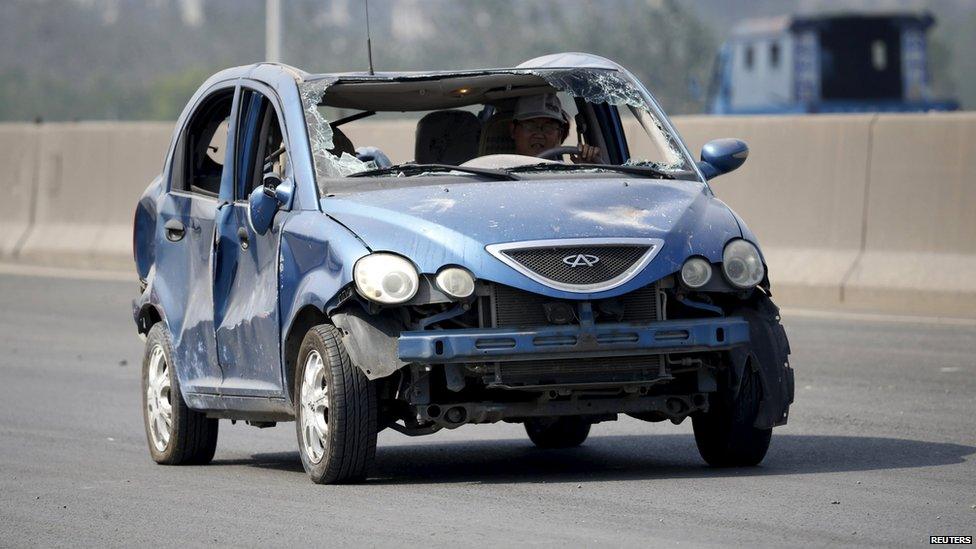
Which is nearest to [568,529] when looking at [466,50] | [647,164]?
[647,164]

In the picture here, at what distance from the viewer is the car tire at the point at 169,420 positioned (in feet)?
32.4

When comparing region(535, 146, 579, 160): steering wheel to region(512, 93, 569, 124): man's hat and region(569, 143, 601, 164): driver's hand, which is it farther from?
region(512, 93, 569, 124): man's hat

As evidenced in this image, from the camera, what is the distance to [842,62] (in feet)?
151

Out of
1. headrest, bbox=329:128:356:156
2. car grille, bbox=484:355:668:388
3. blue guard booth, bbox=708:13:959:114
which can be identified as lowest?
car grille, bbox=484:355:668:388

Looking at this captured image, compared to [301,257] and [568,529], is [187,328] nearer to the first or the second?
[301,257]

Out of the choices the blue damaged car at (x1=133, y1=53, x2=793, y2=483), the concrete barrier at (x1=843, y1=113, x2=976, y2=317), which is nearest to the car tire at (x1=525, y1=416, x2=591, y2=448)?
the blue damaged car at (x1=133, y1=53, x2=793, y2=483)

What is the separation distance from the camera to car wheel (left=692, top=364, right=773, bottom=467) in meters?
8.49

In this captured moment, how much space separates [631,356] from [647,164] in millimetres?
1382

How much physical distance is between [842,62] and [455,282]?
1533 inches

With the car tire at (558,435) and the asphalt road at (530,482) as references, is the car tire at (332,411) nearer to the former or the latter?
the asphalt road at (530,482)

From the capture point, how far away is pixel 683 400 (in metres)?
8.36

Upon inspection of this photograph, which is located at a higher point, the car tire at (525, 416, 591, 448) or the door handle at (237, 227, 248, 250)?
the door handle at (237, 227, 248, 250)

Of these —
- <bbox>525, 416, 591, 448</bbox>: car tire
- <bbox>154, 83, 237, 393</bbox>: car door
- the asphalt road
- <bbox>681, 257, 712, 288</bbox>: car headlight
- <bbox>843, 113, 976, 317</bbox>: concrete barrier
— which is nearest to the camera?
the asphalt road

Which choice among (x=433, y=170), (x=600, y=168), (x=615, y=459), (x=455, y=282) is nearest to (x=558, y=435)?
(x=615, y=459)
